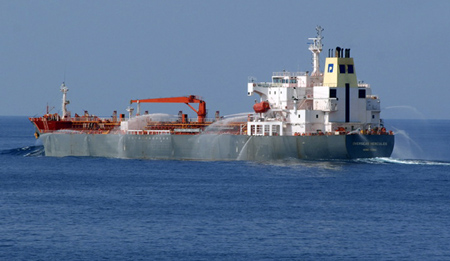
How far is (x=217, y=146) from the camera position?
2995 inches

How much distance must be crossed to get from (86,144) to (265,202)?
134ft

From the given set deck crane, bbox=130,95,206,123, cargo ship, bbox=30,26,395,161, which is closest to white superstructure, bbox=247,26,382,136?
cargo ship, bbox=30,26,395,161

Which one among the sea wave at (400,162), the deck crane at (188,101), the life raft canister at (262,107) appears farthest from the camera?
the deck crane at (188,101)

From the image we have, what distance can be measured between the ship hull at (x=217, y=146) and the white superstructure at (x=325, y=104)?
4.60ft

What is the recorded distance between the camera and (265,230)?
42.1 meters

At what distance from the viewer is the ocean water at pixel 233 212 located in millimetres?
38094

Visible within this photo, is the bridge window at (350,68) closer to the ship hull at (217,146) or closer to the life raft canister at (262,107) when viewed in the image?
the ship hull at (217,146)

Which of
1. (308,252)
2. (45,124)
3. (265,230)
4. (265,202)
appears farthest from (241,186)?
(45,124)

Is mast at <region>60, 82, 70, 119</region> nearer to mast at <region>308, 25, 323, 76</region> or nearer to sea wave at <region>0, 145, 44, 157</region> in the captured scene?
sea wave at <region>0, 145, 44, 157</region>

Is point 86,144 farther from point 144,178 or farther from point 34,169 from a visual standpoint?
point 144,178

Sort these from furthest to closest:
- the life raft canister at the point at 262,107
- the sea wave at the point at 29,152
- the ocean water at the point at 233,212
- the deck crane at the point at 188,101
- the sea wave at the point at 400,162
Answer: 1. the sea wave at the point at 29,152
2. the deck crane at the point at 188,101
3. the life raft canister at the point at 262,107
4. the sea wave at the point at 400,162
5. the ocean water at the point at 233,212

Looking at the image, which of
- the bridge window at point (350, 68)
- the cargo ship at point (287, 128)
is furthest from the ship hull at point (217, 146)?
the bridge window at point (350, 68)

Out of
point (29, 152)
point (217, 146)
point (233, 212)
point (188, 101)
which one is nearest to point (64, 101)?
point (29, 152)

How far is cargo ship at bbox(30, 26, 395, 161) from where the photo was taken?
223ft
